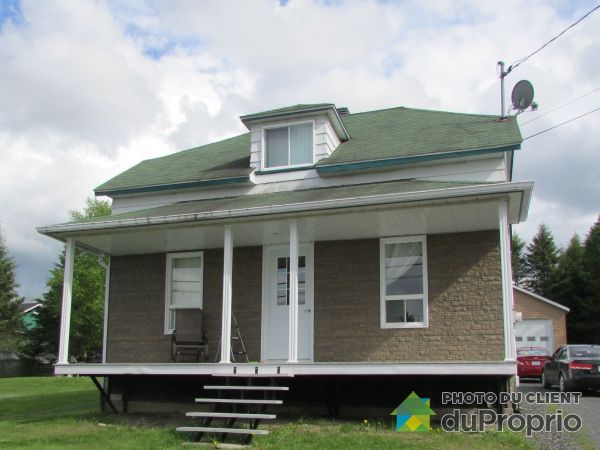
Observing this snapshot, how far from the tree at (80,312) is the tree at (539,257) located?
38623 mm

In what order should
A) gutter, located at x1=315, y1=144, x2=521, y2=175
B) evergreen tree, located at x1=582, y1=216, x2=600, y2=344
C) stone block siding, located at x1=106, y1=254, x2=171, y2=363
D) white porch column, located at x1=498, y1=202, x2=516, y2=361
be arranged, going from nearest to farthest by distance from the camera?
white porch column, located at x1=498, y1=202, x2=516, y2=361
gutter, located at x1=315, y1=144, x2=521, y2=175
stone block siding, located at x1=106, y1=254, x2=171, y2=363
evergreen tree, located at x1=582, y1=216, x2=600, y2=344

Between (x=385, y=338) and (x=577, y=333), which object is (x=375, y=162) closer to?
(x=385, y=338)

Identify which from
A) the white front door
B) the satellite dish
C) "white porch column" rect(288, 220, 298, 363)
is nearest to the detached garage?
the satellite dish

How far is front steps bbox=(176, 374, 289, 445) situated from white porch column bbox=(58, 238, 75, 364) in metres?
2.76

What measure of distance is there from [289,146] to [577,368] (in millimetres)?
8182

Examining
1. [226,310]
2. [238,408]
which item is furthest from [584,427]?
[226,310]

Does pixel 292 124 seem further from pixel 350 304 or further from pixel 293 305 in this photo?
pixel 293 305

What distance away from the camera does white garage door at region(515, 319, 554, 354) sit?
3372 centimetres

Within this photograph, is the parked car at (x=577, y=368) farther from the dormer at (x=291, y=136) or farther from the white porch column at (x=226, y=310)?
the white porch column at (x=226, y=310)

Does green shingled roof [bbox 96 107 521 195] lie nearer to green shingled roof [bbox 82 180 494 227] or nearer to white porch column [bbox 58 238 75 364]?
green shingled roof [bbox 82 180 494 227]

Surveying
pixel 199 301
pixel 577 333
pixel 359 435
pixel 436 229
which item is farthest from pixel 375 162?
pixel 577 333

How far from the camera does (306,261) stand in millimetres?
12602

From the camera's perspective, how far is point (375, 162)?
1249cm

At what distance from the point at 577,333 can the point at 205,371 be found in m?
38.5
